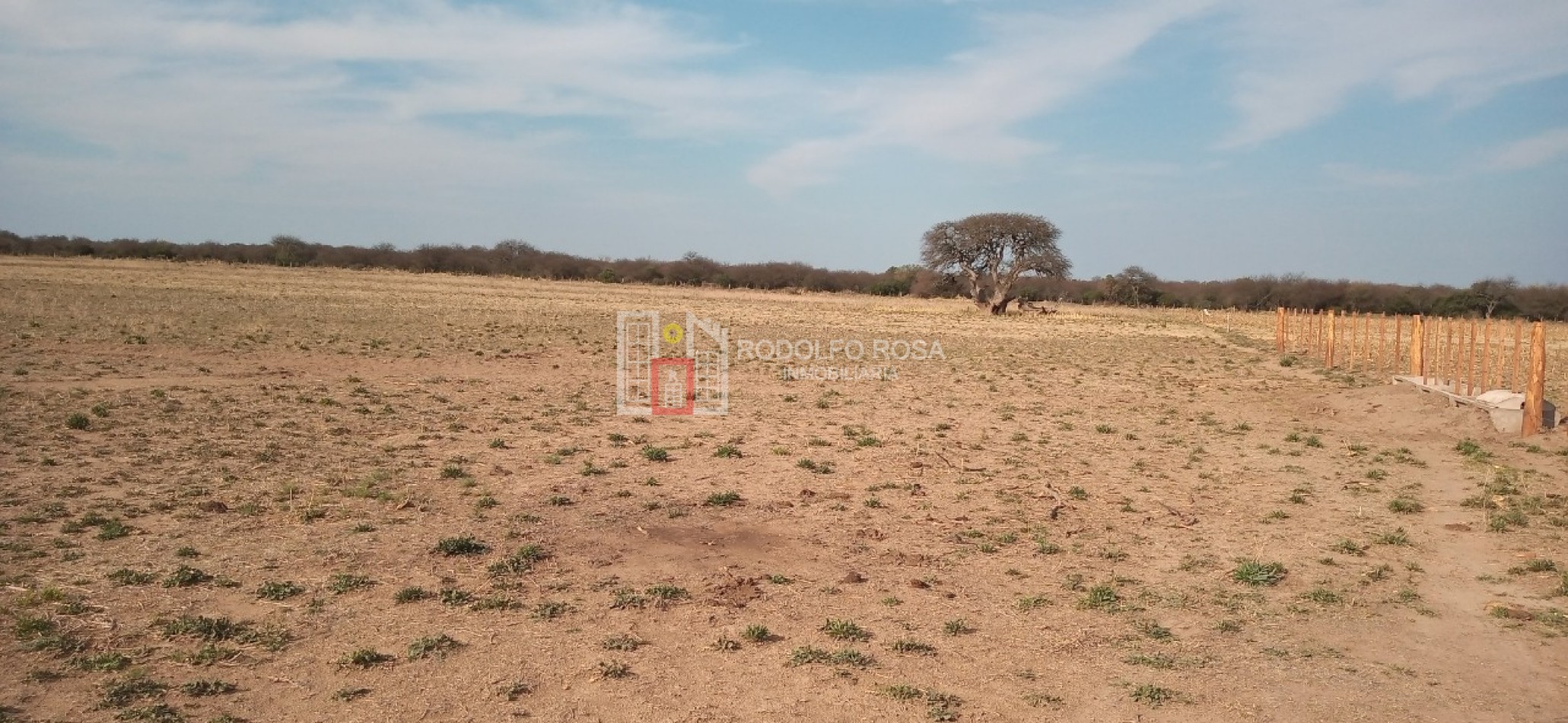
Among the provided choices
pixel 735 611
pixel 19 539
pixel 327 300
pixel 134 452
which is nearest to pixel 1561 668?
pixel 735 611

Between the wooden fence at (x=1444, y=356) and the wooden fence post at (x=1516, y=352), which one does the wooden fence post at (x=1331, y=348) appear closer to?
the wooden fence at (x=1444, y=356)

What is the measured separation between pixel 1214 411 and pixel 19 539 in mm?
15959

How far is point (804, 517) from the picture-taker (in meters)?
8.71

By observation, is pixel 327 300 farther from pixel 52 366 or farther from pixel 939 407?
pixel 939 407

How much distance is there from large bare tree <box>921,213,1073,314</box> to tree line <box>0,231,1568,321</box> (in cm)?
104

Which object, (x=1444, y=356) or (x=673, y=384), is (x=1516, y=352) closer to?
(x=1444, y=356)

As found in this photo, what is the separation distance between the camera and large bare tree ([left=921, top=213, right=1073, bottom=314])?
51812mm

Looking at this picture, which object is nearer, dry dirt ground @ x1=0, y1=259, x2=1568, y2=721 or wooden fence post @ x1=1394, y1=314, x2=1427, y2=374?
dry dirt ground @ x1=0, y1=259, x2=1568, y2=721

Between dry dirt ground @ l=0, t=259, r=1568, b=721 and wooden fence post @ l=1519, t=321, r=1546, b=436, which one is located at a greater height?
wooden fence post @ l=1519, t=321, r=1546, b=436

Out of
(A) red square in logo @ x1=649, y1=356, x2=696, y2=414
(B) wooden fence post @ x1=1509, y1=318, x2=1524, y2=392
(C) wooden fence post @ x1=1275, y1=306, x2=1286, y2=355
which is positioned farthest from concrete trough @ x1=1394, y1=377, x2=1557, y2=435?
(C) wooden fence post @ x1=1275, y1=306, x2=1286, y2=355

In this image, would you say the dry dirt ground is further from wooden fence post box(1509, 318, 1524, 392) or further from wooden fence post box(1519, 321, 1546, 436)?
wooden fence post box(1509, 318, 1524, 392)

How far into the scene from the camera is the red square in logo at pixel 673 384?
588 inches

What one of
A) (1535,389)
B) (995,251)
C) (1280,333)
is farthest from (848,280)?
(1535,389)

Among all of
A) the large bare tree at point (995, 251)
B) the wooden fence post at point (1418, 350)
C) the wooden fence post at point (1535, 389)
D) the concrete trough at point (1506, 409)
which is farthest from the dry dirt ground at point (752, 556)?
the large bare tree at point (995, 251)
